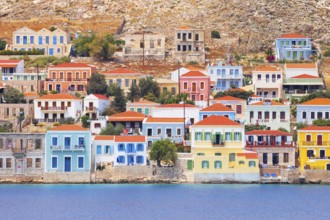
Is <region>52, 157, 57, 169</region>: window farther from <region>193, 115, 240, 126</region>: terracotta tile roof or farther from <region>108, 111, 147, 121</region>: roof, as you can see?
<region>108, 111, 147, 121</region>: roof

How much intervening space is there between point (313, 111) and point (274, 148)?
1016 cm

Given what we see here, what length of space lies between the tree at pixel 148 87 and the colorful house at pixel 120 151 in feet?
54.1

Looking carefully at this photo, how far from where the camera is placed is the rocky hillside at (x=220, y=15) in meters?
135

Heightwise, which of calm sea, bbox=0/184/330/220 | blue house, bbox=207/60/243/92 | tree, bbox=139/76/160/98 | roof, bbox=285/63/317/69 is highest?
roof, bbox=285/63/317/69

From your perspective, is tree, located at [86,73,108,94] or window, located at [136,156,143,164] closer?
window, located at [136,156,143,164]

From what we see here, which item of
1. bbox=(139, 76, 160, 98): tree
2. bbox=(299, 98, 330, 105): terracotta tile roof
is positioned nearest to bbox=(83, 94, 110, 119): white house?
bbox=(139, 76, 160, 98): tree

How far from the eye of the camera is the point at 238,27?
13575cm

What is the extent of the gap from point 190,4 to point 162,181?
4345 cm

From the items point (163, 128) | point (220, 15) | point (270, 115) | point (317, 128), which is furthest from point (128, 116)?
point (220, 15)

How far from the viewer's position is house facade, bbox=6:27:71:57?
130875 millimetres

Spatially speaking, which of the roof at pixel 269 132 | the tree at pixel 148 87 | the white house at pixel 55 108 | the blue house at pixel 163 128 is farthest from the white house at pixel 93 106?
the roof at pixel 269 132

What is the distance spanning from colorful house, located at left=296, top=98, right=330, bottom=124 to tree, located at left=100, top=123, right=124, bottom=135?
1247 centimetres

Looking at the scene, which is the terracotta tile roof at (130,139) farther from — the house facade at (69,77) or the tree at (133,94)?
the house facade at (69,77)

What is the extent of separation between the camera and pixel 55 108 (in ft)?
371
